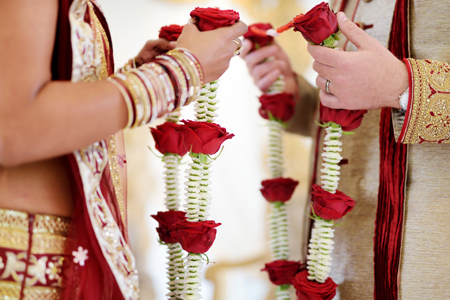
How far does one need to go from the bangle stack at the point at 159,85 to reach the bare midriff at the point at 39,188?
18 cm

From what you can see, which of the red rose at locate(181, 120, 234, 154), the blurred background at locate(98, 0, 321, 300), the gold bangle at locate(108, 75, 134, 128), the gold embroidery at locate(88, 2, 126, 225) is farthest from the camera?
the blurred background at locate(98, 0, 321, 300)

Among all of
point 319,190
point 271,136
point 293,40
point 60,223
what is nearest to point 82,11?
point 60,223

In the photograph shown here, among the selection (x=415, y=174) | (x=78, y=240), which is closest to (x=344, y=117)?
(x=415, y=174)

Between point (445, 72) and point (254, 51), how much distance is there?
23.4 inches

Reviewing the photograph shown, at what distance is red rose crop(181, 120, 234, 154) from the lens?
0.95m

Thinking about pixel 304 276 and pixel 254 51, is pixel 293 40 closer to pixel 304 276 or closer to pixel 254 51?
pixel 254 51

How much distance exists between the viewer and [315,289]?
106 cm

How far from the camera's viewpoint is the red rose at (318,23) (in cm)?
94

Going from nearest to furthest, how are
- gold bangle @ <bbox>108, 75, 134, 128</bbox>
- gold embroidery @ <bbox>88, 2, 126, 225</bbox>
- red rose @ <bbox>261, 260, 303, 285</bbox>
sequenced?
gold bangle @ <bbox>108, 75, 134, 128</bbox> → gold embroidery @ <bbox>88, 2, 126, 225</bbox> → red rose @ <bbox>261, 260, 303, 285</bbox>

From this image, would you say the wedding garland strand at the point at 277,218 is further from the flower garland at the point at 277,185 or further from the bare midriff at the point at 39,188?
the bare midriff at the point at 39,188

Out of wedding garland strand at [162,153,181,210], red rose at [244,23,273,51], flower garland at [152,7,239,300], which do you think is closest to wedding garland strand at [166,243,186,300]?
flower garland at [152,7,239,300]

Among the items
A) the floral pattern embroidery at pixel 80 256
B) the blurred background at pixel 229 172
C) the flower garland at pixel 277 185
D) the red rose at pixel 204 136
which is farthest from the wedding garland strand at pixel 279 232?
the floral pattern embroidery at pixel 80 256

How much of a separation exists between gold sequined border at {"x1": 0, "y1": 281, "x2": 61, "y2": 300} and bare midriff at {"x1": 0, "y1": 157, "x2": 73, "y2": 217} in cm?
12

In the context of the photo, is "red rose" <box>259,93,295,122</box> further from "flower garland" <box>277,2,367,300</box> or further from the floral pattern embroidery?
the floral pattern embroidery
